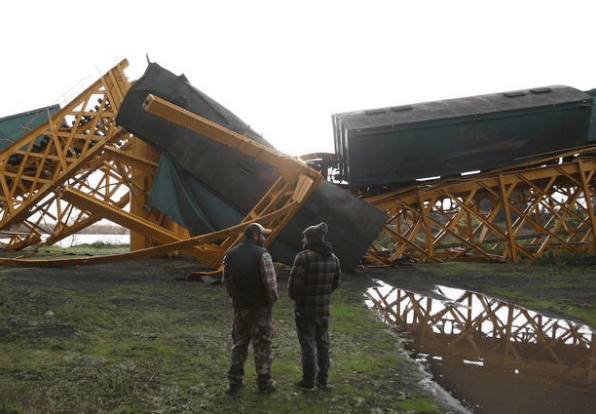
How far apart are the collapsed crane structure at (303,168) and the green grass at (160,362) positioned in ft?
11.8

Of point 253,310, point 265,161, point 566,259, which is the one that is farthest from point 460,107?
point 253,310

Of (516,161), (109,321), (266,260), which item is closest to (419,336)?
(266,260)

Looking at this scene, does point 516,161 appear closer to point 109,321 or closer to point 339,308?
point 339,308

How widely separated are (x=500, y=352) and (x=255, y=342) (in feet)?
11.0

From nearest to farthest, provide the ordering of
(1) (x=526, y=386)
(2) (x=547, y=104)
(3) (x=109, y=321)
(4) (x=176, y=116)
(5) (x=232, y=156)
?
(1) (x=526, y=386) → (3) (x=109, y=321) → (4) (x=176, y=116) → (5) (x=232, y=156) → (2) (x=547, y=104)

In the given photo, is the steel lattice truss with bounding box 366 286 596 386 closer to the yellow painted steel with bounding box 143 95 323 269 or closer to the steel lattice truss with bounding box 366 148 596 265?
the yellow painted steel with bounding box 143 95 323 269

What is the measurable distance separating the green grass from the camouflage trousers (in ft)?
0.52

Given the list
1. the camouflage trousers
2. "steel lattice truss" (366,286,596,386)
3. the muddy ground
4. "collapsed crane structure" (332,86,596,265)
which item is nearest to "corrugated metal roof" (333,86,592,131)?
"collapsed crane structure" (332,86,596,265)

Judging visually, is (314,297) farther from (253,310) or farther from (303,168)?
(303,168)

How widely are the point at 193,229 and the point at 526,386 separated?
9.80 metres

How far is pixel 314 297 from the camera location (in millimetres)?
4688

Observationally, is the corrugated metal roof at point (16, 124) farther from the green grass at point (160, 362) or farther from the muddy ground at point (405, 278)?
the green grass at point (160, 362)

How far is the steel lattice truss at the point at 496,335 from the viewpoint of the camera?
562cm

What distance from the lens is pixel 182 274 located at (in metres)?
13.3
